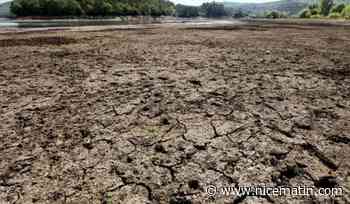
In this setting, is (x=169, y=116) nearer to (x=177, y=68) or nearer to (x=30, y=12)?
(x=177, y=68)

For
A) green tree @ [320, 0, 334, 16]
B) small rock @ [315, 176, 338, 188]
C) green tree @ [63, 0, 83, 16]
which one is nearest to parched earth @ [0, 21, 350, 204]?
small rock @ [315, 176, 338, 188]

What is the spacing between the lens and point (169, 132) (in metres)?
3.19

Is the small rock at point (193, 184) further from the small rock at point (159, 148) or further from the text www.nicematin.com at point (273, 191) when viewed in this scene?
the small rock at point (159, 148)

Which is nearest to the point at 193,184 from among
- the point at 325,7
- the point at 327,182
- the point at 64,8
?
the point at 327,182

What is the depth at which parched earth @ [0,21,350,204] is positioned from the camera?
2.27 metres

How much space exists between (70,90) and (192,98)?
7.52 feet

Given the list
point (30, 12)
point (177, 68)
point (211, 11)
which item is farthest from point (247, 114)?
point (211, 11)

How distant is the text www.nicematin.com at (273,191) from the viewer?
7.02 feet

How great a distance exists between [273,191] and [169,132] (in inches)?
56.0

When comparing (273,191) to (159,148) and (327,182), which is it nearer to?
(327,182)

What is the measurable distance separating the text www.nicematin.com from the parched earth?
39 millimetres

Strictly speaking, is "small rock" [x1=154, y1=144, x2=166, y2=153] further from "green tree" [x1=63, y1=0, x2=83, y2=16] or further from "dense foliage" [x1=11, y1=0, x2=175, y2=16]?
"green tree" [x1=63, y1=0, x2=83, y2=16]

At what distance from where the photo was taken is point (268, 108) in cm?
382

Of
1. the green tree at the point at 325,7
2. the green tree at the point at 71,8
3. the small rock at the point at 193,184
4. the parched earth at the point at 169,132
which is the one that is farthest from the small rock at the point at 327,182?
the green tree at the point at 325,7
